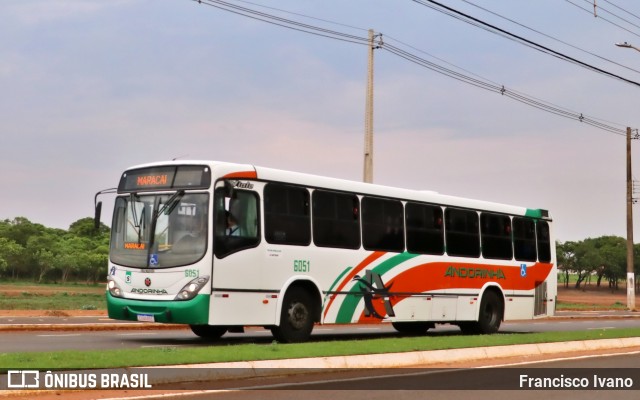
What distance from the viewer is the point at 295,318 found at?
64.3 ft

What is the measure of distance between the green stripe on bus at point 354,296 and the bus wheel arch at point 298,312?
71 centimetres

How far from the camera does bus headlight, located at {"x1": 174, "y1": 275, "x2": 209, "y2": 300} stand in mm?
17891

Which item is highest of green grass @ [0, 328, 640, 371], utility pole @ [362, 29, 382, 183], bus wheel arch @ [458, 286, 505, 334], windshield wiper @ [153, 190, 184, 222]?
utility pole @ [362, 29, 382, 183]

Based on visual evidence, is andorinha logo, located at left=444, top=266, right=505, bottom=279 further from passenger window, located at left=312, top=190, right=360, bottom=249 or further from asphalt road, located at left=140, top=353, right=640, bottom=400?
asphalt road, located at left=140, top=353, right=640, bottom=400

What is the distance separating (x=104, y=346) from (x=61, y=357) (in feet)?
15.1

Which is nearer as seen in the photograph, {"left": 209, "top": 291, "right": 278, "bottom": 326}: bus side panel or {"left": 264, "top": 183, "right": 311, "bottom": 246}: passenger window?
{"left": 209, "top": 291, "right": 278, "bottom": 326}: bus side panel

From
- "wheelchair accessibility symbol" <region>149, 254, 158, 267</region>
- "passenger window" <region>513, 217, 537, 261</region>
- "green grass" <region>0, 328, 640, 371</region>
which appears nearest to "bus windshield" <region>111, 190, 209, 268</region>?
"wheelchair accessibility symbol" <region>149, 254, 158, 267</region>

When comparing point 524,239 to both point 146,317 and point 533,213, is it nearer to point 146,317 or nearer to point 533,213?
point 533,213

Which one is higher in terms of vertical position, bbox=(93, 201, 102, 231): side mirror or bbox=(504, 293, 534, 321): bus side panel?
bbox=(93, 201, 102, 231): side mirror

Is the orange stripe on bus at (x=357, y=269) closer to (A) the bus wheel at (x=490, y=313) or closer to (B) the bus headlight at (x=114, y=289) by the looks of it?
(B) the bus headlight at (x=114, y=289)

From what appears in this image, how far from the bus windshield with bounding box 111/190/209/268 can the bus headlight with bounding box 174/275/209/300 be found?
38 cm

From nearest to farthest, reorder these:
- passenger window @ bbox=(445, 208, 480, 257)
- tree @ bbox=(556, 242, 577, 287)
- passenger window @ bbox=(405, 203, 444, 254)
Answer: passenger window @ bbox=(405, 203, 444, 254), passenger window @ bbox=(445, 208, 480, 257), tree @ bbox=(556, 242, 577, 287)

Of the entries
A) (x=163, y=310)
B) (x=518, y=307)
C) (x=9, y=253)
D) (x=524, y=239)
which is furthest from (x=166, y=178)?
(x=9, y=253)
